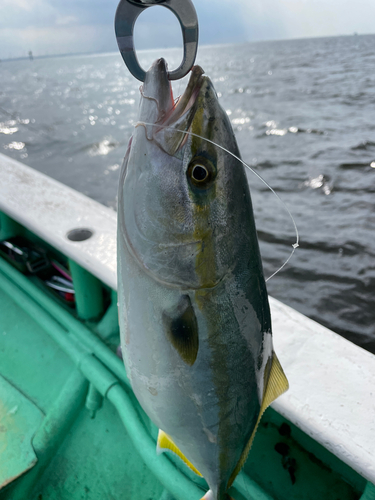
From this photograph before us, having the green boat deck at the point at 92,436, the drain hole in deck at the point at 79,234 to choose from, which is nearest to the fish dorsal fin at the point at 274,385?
the green boat deck at the point at 92,436

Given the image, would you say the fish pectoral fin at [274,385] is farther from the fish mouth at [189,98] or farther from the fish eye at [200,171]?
the fish mouth at [189,98]

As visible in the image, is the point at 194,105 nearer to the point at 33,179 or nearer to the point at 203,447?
the point at 203,447

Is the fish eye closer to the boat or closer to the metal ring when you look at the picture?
the metal ring

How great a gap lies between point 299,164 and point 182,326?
8628 mm

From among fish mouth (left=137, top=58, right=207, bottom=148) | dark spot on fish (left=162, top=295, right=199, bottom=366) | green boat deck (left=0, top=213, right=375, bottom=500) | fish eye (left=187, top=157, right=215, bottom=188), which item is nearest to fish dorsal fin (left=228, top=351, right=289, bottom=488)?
dark spot on fish (left=162, top=295, right=199, bottom=366)

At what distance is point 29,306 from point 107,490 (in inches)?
52.4

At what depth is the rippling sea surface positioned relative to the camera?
205 inches

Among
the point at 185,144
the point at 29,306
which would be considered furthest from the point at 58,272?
the point at 185,144

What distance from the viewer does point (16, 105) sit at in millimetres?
20578

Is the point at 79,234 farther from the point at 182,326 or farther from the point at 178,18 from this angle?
the point at 178,18

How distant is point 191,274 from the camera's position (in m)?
1.00

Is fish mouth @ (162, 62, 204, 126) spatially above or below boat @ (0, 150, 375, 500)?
above

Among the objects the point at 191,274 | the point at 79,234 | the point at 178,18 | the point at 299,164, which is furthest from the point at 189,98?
the point at 299,164

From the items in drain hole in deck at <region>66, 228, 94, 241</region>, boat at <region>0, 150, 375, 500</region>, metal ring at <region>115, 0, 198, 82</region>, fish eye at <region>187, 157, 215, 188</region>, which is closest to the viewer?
metal ring at <region>115, 0, 198, 82</region>
